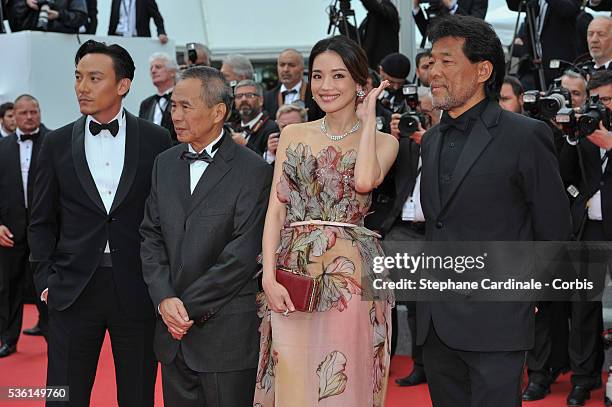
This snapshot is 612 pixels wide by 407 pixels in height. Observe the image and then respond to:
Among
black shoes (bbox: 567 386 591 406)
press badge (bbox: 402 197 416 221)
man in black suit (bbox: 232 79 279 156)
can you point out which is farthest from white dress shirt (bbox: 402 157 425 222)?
black shoes (bbox: 567 386 591 406)

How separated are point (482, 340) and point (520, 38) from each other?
522 centimetres

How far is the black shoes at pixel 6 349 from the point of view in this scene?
6.91 metres

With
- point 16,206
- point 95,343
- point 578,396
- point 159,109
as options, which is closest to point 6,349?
point 16,206

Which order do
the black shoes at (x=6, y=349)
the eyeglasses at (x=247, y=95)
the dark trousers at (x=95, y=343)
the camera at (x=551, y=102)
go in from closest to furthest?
the dark trousers at (x=95, y=343) → the camera at (x=551, y=102) → the eyeglasses at (x=247, y=95) → the black shoes at (x=6, y=349)

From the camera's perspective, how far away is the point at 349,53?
3.44 meters

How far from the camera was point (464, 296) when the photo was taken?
321 centimetres

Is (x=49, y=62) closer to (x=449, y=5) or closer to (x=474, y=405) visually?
(x=449, y=5)

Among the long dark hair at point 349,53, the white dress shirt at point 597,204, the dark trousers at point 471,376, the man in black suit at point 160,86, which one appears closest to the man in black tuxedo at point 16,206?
the man in black suit at point 160,86

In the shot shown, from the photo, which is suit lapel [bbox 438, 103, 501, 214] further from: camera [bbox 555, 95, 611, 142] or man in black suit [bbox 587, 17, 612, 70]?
man in black suit [bbox 587, 17, 612, 70]

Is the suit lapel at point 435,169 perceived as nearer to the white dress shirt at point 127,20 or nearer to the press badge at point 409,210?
the press badge at point 409,210

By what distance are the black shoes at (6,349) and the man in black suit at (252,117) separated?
2.43 m

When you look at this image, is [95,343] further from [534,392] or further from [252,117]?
[252,117]

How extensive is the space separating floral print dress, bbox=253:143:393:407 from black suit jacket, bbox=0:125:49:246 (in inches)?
174

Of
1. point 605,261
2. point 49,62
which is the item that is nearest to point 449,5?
point 605,261
